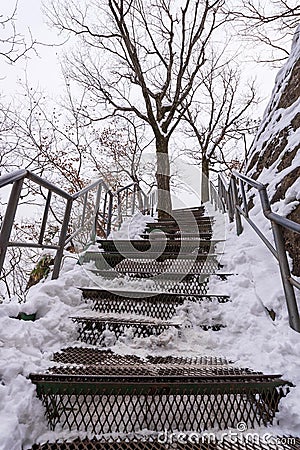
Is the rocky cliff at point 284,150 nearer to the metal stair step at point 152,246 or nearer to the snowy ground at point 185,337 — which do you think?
the snowy ground at point 185,337

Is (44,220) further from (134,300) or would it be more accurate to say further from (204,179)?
(204,179)

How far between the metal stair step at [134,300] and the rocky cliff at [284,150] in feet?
3.05

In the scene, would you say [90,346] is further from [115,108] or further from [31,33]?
[115,108]

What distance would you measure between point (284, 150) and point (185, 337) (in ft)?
8.04

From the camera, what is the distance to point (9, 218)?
1.78 m

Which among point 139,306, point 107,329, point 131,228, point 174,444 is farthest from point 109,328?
point 131,228

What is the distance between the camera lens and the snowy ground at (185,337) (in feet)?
4.29

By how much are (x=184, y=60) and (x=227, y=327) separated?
329 inches

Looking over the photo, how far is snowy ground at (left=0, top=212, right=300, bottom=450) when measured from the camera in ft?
4.29

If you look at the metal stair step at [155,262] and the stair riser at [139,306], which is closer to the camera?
the stair riser at [139,306]

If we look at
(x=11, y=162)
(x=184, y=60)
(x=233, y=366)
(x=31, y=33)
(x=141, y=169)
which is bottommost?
(x=233, y=366)

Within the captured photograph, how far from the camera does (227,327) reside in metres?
2.14

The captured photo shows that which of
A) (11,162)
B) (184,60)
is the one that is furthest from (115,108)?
(11,162)

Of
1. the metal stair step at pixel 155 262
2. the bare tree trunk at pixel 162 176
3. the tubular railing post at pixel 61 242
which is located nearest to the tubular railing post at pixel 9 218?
the tubular railing post at pixel 61 242
